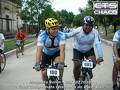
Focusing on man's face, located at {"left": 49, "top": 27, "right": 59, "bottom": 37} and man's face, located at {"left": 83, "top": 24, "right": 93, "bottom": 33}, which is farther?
man's face, located at {"left": 83, "top": 24, "right": 93, "bottom": 33}

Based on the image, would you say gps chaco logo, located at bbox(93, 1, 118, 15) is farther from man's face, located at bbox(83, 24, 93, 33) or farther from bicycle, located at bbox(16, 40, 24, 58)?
man's face, located at bbox(83, 24, 93, 33)

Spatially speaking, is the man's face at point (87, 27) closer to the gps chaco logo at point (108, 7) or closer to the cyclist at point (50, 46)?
the cyclist at point (50, 46)

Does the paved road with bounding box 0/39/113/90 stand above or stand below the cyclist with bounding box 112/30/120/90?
below

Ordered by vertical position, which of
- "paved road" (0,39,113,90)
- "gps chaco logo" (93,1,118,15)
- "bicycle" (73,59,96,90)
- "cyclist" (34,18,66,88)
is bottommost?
"paved road" (0,39,113,90)

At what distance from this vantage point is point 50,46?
8.04m

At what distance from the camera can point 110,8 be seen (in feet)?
101

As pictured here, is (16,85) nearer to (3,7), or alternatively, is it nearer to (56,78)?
(56,78)

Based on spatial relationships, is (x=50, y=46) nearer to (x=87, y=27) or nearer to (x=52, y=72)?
(x=52, y=72)

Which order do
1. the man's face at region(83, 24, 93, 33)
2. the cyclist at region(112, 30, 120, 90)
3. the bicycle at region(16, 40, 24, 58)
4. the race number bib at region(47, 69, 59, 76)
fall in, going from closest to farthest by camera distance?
the race number bib at region(47, 69, 59, 76)
the man's face at region(83, 24, 93, 33)
the cyclist at region(112, 30, 120, 90)
the bicycle at region(16, 40, 24, 58)

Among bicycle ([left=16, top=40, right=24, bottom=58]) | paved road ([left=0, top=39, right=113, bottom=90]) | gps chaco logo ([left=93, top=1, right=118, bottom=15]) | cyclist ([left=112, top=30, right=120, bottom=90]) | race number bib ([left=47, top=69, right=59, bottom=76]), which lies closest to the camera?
race number bib ([left=47, top=69, right=59, bottom=76])

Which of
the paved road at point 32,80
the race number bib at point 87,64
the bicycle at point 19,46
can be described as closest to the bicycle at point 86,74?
the race number bib at point 87,64

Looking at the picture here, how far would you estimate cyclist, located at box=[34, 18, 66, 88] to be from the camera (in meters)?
7.70

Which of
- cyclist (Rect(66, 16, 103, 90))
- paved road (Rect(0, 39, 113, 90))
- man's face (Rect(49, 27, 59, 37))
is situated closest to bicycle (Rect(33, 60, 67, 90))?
man's face (Rect(49, 27, 59, 37))

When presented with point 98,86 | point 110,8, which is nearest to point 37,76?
point 98,86
